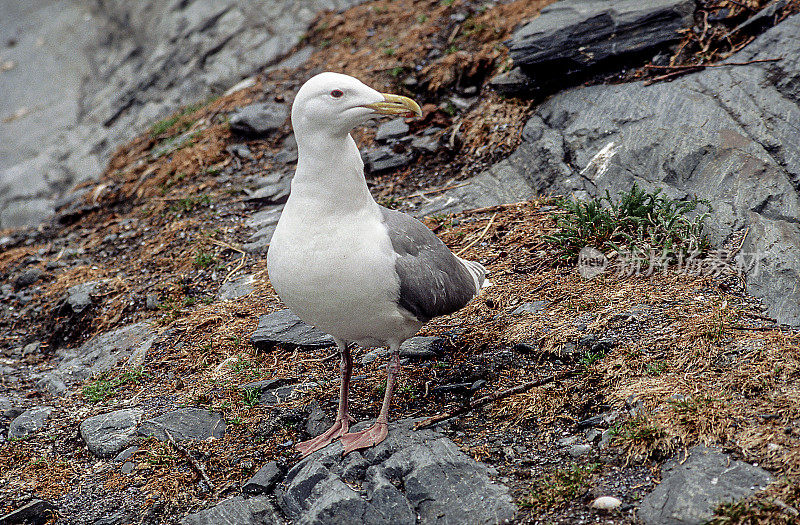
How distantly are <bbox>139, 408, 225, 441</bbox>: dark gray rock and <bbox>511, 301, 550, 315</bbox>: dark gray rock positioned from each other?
2206mm

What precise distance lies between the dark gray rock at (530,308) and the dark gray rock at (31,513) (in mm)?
3259

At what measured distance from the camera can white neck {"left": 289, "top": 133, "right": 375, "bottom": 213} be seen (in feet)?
13.4

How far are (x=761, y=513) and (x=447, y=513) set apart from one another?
1.43 metres

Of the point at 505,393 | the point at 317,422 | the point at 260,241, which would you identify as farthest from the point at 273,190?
the point at 505,393

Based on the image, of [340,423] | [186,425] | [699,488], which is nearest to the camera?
[699,488]

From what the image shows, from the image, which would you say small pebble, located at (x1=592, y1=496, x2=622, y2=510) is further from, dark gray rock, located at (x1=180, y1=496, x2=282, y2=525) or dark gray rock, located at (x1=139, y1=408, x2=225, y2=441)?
dark gray rock, located at (x1=139, y1=408, x2=225, y2=441)

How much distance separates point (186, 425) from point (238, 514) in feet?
3.48

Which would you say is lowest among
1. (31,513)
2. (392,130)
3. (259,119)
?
(31,513)

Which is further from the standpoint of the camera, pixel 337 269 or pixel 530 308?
pixel 530 308

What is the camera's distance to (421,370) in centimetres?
501

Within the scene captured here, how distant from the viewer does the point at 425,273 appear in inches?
170

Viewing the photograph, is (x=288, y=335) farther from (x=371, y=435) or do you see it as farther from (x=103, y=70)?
(x=103, y=70)

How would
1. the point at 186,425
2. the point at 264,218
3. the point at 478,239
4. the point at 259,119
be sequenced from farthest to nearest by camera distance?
the point at 259,119 < the point at 264,218 < the point at 478,239 < the point at 186,425

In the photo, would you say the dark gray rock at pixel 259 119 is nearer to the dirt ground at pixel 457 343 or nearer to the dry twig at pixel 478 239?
the dirt ground at pixel 457 343
